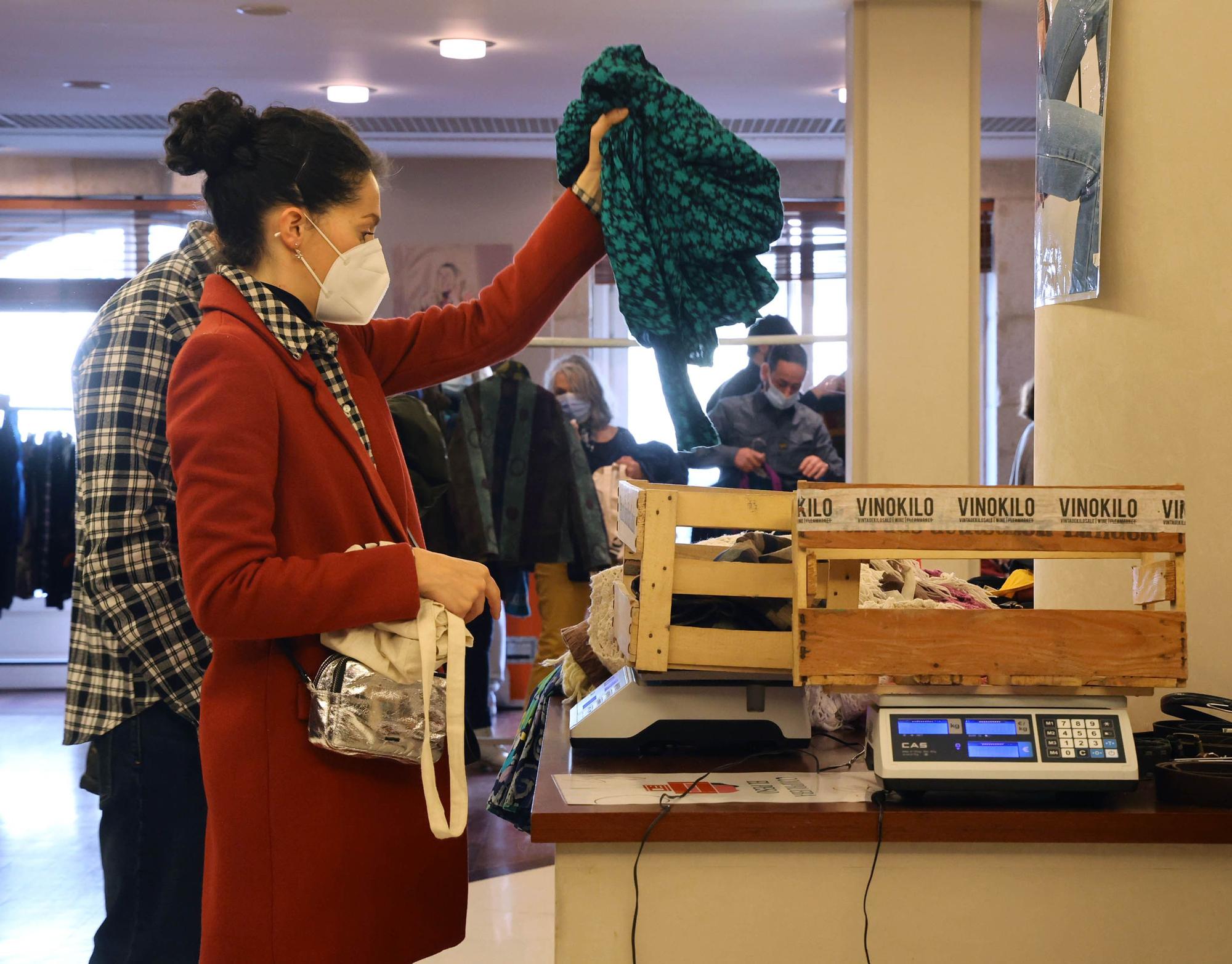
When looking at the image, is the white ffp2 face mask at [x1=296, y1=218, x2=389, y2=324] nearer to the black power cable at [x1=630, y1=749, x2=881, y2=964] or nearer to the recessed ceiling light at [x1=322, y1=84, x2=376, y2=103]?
the black power cable at [x1=630, y1=749, x2=881, y2=964]

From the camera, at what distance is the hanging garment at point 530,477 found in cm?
491

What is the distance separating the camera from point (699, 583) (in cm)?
155

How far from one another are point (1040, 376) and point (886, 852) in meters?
1.03

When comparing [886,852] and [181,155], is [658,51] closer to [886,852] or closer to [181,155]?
[181,155]

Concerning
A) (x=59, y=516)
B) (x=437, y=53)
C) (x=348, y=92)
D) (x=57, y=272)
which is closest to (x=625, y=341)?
(x=437, y=53)

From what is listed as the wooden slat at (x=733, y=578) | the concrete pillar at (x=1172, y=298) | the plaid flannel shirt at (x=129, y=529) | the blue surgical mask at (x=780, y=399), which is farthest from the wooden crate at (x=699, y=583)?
the blue surgical mask at (x=780, y=399)

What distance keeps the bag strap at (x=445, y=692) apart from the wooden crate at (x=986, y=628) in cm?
38

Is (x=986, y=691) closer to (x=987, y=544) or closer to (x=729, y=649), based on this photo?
(x=987, y=544)

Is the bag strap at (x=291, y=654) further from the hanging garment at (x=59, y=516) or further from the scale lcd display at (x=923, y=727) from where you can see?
the hanging garment at (x=59, y=516)

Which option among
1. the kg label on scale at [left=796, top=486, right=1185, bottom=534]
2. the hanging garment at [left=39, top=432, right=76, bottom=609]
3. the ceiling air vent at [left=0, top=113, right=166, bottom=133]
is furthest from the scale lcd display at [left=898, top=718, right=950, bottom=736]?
the ceiling air vent at [left=0, top=113, right=166, bottom=133]

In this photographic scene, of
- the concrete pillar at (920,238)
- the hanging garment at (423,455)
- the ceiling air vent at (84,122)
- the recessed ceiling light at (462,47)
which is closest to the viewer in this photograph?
the hanging garment at (423,455)

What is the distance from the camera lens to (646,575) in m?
1.55

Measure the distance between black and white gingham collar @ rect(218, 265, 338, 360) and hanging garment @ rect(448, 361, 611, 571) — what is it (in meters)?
3.35

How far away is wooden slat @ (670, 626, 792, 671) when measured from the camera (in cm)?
155
